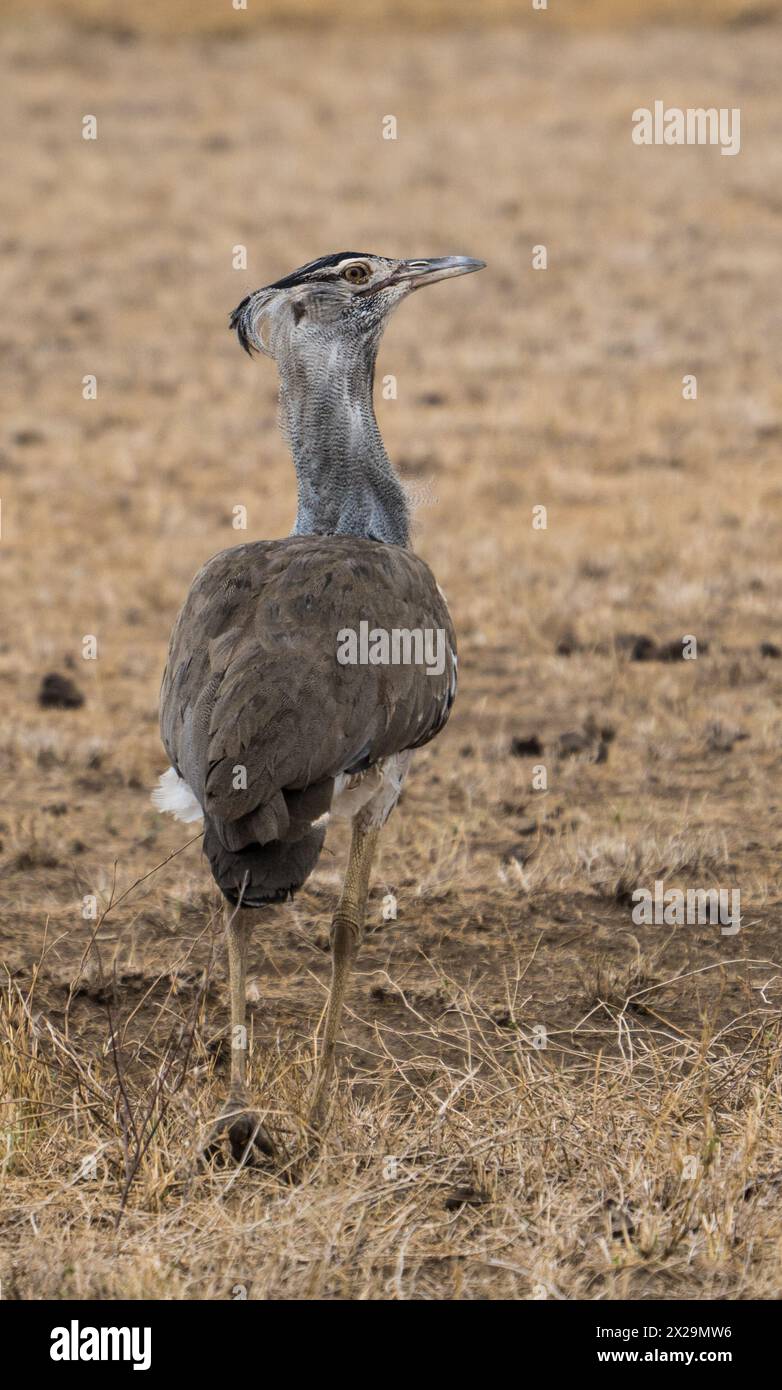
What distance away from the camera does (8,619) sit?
360 inches

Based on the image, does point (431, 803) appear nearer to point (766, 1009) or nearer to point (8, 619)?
point (766, 1009)

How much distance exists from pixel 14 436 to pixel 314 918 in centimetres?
812

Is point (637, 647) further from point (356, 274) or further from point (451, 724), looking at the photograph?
point (356, 274)

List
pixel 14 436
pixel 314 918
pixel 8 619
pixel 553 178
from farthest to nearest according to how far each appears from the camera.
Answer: pixel 553 178, pixel 14 436, pixel 8 619, pixel 314 918

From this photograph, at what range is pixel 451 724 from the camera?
296 inches

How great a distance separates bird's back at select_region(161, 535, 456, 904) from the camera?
3.76m

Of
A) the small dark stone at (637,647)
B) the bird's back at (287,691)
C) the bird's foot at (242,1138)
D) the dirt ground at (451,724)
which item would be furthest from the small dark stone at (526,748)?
the bird's foot at (242,1138)

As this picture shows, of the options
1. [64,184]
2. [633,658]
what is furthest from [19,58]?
[633,658]

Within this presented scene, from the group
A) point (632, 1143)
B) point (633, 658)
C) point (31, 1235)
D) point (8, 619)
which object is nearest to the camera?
point (31, 1235)

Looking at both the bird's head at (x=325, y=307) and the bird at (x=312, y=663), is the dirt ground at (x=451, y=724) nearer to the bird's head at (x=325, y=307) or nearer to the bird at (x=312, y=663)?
the bird at (x=312, y=663)

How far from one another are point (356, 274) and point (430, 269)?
0.26 m

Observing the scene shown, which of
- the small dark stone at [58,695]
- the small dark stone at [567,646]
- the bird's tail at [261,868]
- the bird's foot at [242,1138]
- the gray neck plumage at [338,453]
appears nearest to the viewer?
the bird's tail at [261,868]

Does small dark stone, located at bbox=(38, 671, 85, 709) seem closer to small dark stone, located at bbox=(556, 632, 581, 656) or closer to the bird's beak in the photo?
small dark stone, located at bbox=(556, 632, 581, 656)

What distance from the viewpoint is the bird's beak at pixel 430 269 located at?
5.01 m
